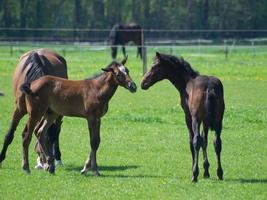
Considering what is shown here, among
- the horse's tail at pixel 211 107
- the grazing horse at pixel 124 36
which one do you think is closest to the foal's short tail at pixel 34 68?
the horse's tail at pixel 211 107

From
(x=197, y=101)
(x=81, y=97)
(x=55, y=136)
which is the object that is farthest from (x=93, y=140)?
(x=197, y=101)

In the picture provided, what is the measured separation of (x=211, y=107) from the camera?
1095 cm

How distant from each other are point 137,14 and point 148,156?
57.6 m

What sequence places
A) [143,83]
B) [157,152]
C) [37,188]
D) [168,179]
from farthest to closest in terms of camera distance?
[157,152] → [143,83] → [168,179] → [37,188]

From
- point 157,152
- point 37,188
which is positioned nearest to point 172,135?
point 157,152

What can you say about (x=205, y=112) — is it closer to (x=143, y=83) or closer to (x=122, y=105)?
(x=143, y=83)

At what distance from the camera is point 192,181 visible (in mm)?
10703

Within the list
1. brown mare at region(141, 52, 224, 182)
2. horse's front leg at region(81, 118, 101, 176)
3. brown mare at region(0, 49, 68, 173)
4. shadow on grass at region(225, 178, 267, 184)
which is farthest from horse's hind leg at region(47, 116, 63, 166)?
shadow on grass at region(225, 178, 267, 184)

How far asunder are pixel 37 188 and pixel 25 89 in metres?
1.93

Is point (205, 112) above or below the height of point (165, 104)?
above

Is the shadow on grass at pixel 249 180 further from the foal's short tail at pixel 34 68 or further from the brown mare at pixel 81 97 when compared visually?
the foal's short tail at pixel 34 68

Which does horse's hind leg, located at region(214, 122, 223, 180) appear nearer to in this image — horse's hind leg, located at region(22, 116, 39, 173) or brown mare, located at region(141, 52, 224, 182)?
brown mare, located at region(141, 52, 224, 182)

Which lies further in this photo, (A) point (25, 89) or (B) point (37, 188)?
(A) point (25, 89)

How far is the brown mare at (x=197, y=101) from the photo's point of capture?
10945mm
